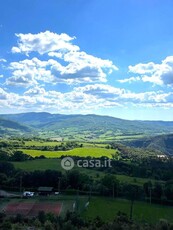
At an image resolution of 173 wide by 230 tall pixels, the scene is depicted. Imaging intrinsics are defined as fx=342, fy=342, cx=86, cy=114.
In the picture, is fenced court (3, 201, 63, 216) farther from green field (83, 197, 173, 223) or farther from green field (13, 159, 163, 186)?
green field (13, 159, 163, 186)

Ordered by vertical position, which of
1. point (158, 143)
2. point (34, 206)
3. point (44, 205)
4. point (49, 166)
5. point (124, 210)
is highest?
point (158, 143)

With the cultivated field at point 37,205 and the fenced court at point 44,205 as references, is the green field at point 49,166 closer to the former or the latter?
the fenced court at point 44,205

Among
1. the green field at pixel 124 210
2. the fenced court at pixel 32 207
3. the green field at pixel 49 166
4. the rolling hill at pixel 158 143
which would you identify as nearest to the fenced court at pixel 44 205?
the fenced court at pixel 32 207

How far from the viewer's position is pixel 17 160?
8762cm

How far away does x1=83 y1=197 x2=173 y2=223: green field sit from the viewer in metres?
43.4

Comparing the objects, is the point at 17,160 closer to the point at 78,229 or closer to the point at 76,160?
the point at 76,160

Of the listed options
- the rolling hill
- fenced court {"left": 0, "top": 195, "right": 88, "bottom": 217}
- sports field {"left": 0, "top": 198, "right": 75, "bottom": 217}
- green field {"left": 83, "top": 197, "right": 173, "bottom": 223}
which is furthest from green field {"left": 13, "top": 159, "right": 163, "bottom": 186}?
the rolling hill

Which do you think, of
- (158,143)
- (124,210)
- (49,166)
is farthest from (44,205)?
(158,143)

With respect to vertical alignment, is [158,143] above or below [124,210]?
above

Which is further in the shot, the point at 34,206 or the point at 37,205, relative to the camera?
the point at 37,205

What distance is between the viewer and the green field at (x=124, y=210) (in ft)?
143

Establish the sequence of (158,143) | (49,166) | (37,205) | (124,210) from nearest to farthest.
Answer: (124,210) → (37,205) → (49,166) → (158,143)

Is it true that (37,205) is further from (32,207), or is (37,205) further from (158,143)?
(158,143)

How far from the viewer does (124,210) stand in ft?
155
